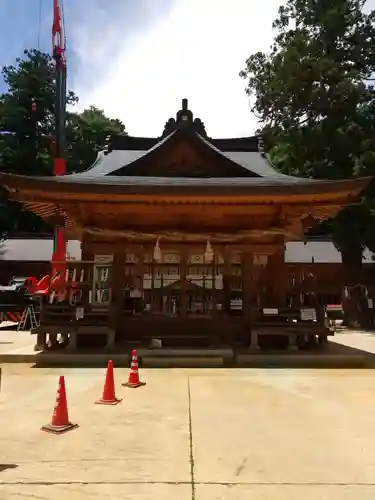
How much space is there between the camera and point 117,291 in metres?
11.7

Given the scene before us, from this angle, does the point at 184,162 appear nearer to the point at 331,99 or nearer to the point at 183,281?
the point at 183,281

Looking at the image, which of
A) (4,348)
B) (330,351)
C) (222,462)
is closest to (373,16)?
(330,351)

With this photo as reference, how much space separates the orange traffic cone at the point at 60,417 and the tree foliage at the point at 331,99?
18044 millimetres

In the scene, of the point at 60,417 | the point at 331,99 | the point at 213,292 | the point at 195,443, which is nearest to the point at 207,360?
the point at 213,292

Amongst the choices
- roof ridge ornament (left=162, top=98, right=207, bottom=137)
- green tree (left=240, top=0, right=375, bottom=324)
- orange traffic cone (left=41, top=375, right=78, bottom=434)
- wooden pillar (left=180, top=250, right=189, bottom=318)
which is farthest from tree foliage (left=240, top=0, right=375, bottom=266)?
orange traffic cone (left=41, top=375, right=78, bottom=434)

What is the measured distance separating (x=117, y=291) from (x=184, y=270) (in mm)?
1873

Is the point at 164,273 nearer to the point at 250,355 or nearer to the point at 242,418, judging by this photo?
the point at 250,355

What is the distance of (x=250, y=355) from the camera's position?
10688 millimetres

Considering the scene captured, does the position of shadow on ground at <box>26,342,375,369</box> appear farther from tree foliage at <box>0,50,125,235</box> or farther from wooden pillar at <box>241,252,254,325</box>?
tree foliage at <box>0,50,125,235</box>

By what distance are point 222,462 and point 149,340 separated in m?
7.30

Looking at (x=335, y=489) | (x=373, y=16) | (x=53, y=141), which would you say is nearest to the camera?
(x=335, y=489)

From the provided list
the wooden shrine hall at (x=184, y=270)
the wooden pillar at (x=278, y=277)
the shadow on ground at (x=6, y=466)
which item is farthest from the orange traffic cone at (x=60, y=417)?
the wooden pillar at (x=278, y=277)

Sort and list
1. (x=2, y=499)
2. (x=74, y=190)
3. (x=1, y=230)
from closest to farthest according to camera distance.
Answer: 1. (x=2, y=499)
2. (x=74, y=190)
3. (x=1, y=230)

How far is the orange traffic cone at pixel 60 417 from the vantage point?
5427 millimetres
